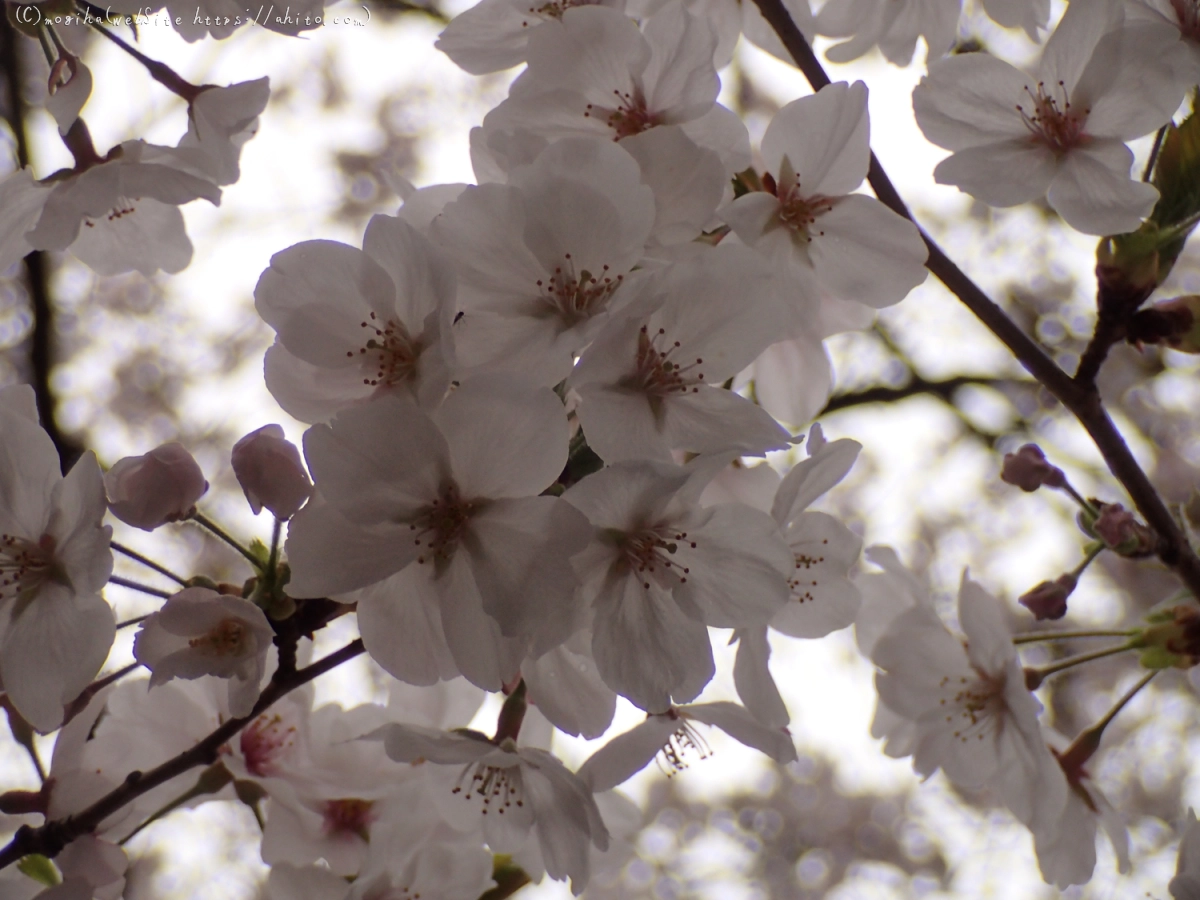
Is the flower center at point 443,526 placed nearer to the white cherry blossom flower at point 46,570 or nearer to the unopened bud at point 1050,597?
the white cherry blossom flower at point 46,570

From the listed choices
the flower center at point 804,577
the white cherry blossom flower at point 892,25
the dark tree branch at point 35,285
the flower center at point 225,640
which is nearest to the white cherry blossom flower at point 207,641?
the flower center at point 225,640

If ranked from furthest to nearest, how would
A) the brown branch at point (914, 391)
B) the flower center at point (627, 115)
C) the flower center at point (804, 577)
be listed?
the brown branch at point (914, 391) → the flower center at point (804, 577) → the flower center at point (627, 115)

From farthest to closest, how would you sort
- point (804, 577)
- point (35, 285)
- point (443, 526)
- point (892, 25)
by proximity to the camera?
point (35, 285), point (892, 25), point (804, 577), point (443, 526)

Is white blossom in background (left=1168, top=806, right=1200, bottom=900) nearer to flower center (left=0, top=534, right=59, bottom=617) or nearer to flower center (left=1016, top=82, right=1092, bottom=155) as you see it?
flower center (left=1016, top=82, right=1092, bottom=155)

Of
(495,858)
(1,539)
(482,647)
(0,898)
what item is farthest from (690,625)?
(0,898)

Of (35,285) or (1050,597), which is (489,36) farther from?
(35,285)

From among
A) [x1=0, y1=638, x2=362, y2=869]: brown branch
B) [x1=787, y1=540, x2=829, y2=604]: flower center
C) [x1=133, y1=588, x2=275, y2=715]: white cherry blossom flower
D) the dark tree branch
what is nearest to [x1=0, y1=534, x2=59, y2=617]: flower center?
[x1=133, y1=588, x2=275, y2=715]: white cherry blossom flower

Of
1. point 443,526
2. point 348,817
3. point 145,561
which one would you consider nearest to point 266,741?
point 348,817
